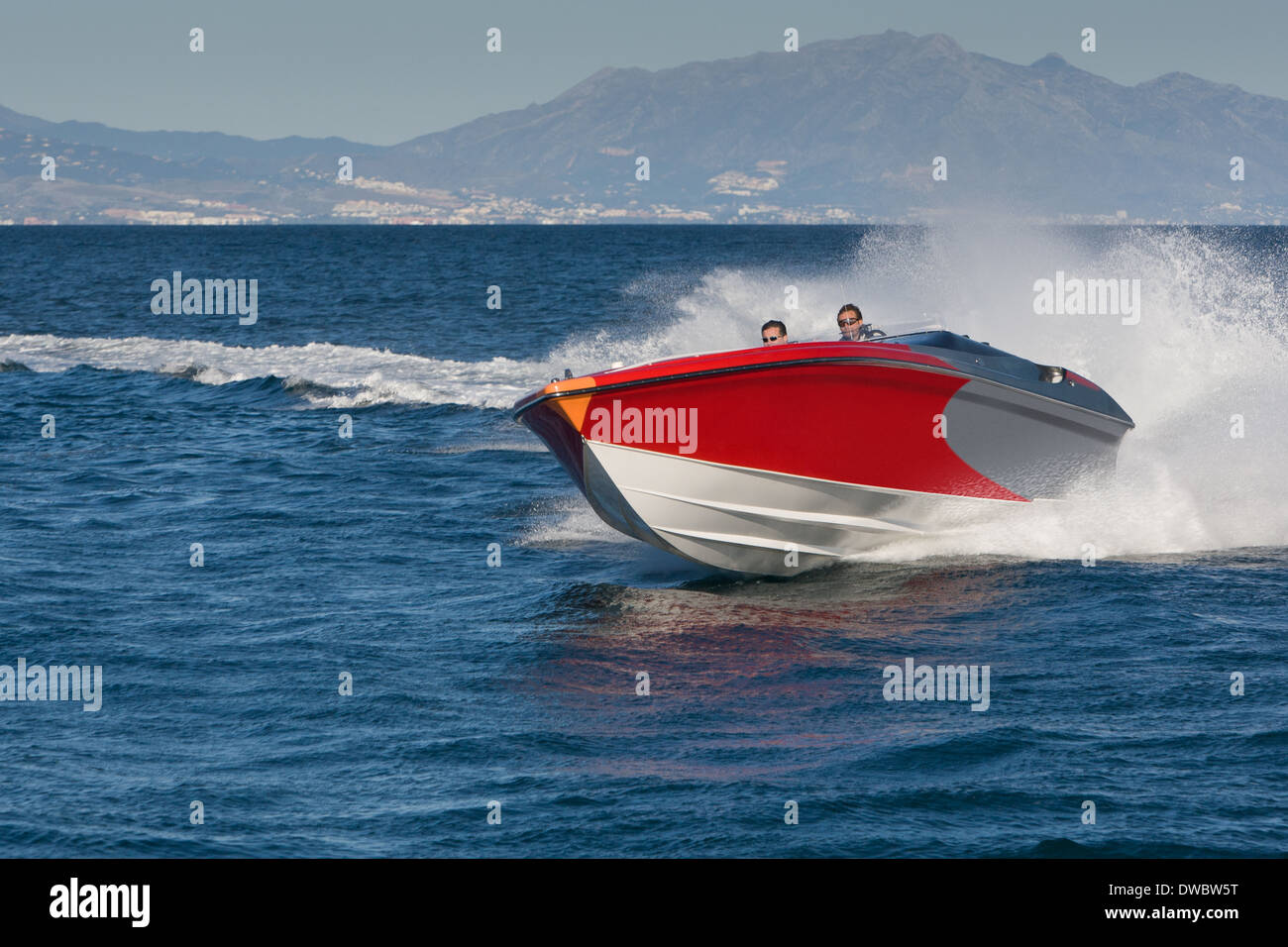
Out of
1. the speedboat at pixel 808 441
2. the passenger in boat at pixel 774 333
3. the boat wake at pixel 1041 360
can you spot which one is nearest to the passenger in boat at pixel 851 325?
the speedboat at pixel 808 441

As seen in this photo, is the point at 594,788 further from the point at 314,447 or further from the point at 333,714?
the point at 314,447

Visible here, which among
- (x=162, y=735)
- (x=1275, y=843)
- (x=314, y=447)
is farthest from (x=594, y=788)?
(x=314, y=447)

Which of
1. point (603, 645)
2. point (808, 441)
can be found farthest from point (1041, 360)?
point (603, 645)

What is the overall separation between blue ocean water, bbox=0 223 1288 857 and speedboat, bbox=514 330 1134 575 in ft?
1.42

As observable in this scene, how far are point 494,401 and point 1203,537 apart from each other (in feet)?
39.2

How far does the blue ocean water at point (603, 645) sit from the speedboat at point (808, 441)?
0.43 meters

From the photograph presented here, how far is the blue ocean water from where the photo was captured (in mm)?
6348

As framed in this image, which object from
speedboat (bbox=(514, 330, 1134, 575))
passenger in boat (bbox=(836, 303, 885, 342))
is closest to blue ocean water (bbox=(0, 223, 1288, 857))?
speedboat (bbox=(514, 330, 1134, 575))

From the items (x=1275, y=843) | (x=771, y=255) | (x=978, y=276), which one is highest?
(x=771, y=255)

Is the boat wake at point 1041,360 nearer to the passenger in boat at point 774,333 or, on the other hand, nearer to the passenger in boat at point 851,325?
the passenger in boat at point 851,325

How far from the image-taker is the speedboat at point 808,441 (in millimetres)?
10336

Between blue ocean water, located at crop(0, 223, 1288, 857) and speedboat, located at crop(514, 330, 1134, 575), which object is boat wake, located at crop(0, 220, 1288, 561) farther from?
speedboat, located at crop(514, 330, 1134, 575)

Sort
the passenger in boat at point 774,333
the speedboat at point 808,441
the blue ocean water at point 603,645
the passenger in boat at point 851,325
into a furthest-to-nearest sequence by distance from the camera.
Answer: the passenger in boat at point 851,325 → the passenger in boat at point 774,333 → the speedboat at point 808,441 → the blue ocean water at point 603,645
